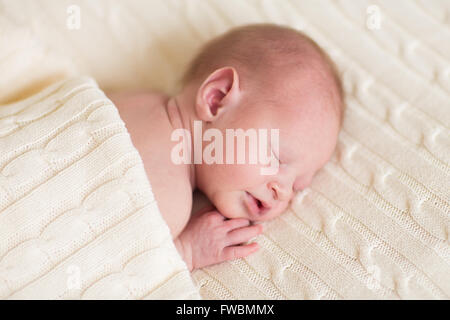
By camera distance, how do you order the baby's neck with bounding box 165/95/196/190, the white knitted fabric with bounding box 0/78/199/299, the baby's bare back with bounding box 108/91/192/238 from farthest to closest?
the baby's neck with bounding box 165/95/196/190, the baby's bare back with bounding box 108/91/192/238, the white knitted fabric with bounding box 0/78/199/299

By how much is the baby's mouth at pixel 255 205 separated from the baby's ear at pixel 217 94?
0.21 meters

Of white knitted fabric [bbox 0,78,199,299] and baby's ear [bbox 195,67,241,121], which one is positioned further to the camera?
baby's ear [bbox 195,67,241,121]

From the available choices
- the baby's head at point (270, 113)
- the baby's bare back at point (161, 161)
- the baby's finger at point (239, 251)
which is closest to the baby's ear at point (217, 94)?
the baby's head at point (270, 113)

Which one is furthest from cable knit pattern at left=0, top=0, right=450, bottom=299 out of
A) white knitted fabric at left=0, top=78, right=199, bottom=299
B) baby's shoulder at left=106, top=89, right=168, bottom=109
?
baby's shoulder at left=106, top=89, right=168, bottom=109

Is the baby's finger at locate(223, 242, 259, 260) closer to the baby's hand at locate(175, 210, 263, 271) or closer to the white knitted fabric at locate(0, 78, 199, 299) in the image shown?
the baby's hand at locate(175, 210, 263, 271)

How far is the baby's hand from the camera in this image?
3.93 ft

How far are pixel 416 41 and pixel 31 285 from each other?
119cm

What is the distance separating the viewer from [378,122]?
1.33 m

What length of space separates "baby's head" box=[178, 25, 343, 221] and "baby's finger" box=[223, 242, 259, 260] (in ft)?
0.26

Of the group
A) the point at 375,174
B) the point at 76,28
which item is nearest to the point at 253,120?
the point at 375,174

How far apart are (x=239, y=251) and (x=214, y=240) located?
0.07 m

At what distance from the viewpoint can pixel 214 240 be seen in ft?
4.00

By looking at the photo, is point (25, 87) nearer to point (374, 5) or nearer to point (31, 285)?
point (31, 285)

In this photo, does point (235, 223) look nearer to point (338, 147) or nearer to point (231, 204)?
point (231, 204)
